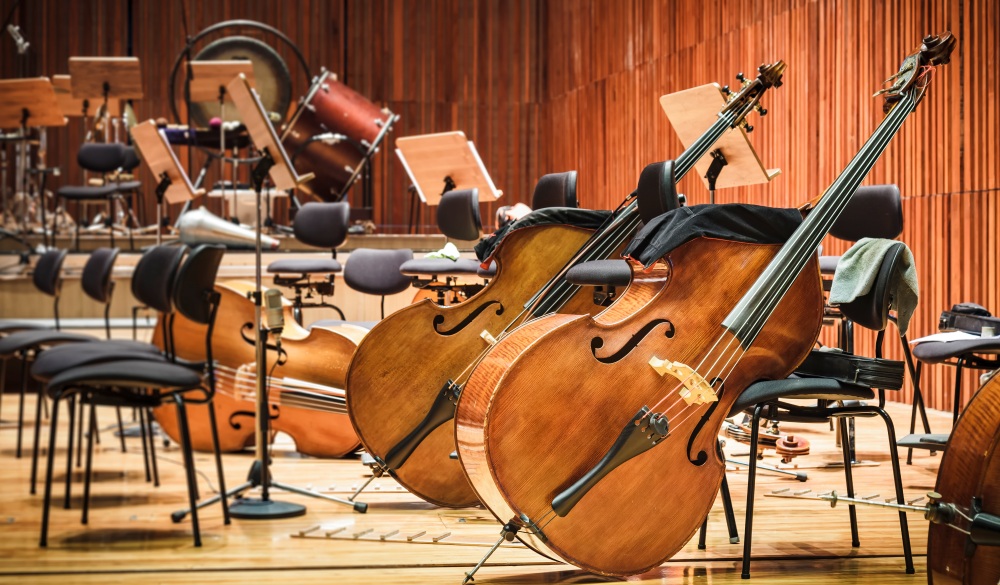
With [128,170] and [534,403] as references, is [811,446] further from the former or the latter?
[128,170]

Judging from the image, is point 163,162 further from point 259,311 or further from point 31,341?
point 259,311

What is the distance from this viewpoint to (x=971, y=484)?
198cm

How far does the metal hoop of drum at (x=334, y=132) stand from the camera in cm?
835

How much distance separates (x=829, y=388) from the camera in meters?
2.64

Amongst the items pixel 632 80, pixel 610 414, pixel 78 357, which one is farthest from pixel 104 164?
pixel 610 414

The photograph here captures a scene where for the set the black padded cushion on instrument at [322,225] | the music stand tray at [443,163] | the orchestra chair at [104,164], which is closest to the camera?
the music stand tray at [443,163]

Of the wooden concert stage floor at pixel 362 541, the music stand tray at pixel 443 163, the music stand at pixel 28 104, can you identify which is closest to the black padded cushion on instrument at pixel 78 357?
the wooden concert stage floor at pixel 362 541

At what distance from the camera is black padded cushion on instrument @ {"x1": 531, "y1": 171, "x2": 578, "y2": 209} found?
→ 3.93 meters

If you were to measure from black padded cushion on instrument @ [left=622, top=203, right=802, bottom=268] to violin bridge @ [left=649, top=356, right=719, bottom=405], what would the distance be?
0.25m

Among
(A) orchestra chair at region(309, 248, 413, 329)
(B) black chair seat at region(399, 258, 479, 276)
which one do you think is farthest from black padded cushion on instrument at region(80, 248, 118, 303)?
(A) orchestra chair at region(309, 248, 413, 329)

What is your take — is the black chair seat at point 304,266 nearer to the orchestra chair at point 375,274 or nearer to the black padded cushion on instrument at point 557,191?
the orchestra chair at point 375,274

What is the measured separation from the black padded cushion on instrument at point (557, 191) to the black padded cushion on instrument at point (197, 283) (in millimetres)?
1200

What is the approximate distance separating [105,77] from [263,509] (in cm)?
511

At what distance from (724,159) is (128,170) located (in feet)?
17.5
